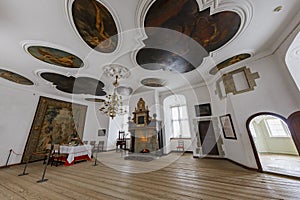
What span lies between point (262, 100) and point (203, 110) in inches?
110

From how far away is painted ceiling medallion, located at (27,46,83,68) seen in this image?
3.41 m

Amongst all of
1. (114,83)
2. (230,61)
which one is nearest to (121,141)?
(114,83)

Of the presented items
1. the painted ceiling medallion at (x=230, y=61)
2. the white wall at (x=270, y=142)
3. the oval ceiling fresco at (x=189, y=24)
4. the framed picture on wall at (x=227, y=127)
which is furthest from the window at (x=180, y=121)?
the oval ceiling fresco at (x=189, y=24)

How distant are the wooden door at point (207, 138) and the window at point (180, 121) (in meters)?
1.89

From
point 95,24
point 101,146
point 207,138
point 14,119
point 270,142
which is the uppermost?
point 95,24

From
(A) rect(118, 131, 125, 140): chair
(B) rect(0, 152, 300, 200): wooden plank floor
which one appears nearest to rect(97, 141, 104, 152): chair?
(A) rect(118, 131, 125, 140): chair

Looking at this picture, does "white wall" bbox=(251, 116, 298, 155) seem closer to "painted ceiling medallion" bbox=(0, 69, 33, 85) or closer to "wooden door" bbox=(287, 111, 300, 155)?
"wooden door" bbox=(287, 111, 300, 155)

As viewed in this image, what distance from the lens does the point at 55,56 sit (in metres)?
3.78

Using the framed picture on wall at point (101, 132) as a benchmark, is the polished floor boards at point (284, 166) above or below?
below

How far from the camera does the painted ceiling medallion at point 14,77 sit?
4.69 meters

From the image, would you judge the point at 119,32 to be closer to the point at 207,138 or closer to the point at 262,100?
the point at 262,100

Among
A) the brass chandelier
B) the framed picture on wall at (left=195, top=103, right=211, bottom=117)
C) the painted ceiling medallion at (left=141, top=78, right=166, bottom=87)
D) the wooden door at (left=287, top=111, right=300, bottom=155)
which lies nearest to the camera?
the wooden door at (left=287, top=111, right=300, bottom=155)

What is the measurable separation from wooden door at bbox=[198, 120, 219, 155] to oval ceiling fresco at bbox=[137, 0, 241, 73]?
4211mm

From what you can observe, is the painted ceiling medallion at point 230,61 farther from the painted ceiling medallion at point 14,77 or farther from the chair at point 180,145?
the painted ceiling medallion at point 14,77
